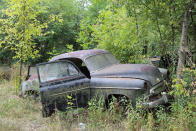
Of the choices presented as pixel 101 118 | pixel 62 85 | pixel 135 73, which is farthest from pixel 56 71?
pixel 135 73

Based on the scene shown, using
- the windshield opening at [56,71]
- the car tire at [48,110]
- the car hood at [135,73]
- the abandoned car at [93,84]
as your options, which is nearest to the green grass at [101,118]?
the car tire at [48,110]

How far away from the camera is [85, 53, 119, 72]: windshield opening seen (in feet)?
17.5

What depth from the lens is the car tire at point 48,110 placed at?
4641 millimetres

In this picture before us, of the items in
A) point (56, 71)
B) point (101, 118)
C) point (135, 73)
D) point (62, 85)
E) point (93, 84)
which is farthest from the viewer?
point (56, 71)

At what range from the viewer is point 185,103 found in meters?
3.99

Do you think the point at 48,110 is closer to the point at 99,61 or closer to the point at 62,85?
the point at 62,85

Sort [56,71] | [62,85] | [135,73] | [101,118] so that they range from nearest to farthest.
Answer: [101,118], [135,73], [62,85], [56,71]

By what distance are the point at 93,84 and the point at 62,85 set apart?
0.81 metres

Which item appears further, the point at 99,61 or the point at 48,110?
the point at 99,61

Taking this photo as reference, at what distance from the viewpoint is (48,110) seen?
4.66 metres

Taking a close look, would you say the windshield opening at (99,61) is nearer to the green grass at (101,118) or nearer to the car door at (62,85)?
the car door at (62,85)

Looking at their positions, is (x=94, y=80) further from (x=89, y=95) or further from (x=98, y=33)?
(x=98, y=33)

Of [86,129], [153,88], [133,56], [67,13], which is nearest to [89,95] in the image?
[86,129]

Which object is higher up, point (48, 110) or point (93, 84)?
point (93, 84)
